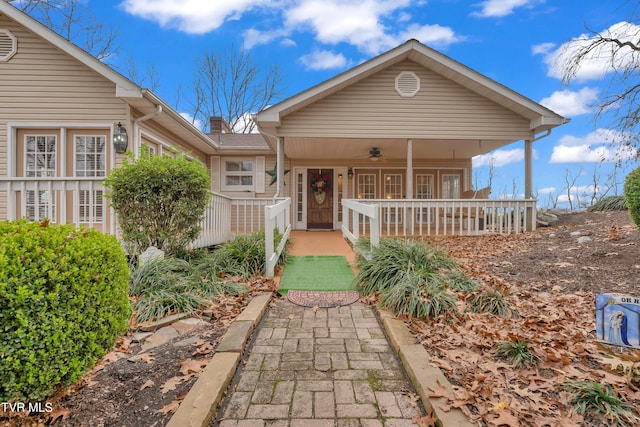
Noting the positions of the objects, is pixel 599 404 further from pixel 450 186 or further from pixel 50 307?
pixel 450 186

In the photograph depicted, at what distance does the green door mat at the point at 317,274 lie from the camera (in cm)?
436

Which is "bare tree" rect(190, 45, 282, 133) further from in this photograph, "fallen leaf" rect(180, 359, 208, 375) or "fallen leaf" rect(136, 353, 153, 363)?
"fallen leaf" rect(180, 359, 208, 375)

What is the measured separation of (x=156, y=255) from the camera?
440 cm

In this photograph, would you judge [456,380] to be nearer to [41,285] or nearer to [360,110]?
[41,285]

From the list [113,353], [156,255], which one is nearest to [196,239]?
[156,255]

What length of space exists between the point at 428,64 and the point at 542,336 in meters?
7.35

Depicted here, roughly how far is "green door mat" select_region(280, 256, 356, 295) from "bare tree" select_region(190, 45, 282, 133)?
16.7 m

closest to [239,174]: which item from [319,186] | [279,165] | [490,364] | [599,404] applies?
[319,186]

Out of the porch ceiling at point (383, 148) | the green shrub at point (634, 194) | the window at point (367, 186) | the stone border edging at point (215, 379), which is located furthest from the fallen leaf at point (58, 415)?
the window at point (367, 186)

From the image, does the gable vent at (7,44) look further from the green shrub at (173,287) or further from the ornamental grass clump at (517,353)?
the ornamental grass clump at (517,353)

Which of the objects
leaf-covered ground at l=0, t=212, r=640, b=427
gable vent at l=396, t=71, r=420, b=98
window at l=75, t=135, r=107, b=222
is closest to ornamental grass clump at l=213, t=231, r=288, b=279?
leaf-covered ground at l=0, t=212, r=640, b=427

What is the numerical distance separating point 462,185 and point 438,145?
2796mm

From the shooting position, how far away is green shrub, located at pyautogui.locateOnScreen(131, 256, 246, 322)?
3326 millimetres

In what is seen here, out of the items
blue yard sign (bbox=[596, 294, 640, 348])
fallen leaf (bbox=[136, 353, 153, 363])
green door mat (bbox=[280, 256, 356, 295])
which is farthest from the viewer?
green door mat (bbox=[280, 256, 356, 295])
